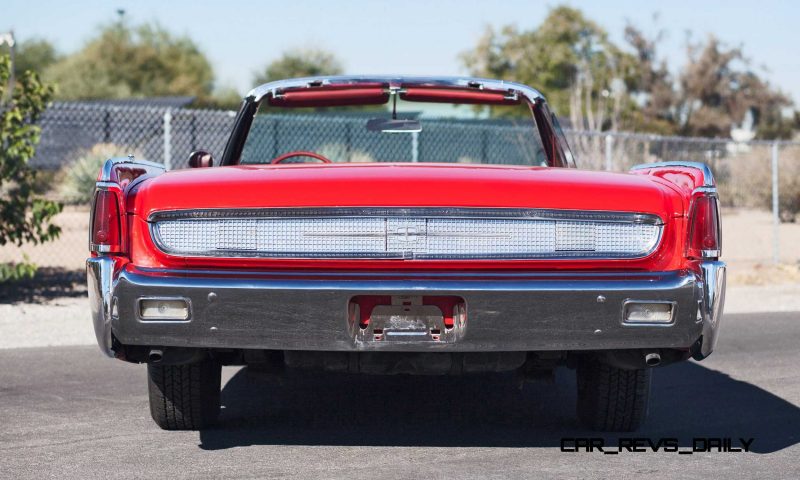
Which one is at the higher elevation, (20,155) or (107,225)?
(107,225)

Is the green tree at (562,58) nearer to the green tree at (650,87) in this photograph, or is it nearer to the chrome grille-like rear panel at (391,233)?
the green tree at (650,87)

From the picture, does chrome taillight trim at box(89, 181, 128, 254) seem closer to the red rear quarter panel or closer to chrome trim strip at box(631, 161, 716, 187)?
the red rear quarter panel

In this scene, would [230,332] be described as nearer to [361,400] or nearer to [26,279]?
[361,400]

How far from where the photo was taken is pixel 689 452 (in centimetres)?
495

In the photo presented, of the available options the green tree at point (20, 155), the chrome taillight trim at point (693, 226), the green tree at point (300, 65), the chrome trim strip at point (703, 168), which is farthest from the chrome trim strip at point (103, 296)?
the green tree at point (300, 65)

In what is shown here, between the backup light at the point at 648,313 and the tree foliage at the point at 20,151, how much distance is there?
6845 millimetres

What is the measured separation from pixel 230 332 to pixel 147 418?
1.53 meters

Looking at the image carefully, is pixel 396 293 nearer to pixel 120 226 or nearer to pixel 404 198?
pixel 404 198

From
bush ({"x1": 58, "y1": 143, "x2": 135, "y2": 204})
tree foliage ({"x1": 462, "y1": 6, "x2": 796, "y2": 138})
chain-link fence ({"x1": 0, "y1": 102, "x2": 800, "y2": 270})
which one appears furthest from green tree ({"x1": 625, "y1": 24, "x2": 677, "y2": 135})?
bush ({"x1": 58, "y1": 143, "x2": 135, "y2": 204})

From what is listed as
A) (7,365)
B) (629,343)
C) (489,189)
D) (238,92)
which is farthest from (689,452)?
(238,92)

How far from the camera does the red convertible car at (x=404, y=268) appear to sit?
4293 mm

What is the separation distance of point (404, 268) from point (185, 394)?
1.30 metres

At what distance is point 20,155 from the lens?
10.3 meters

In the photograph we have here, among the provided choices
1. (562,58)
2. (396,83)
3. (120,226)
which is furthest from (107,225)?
(562,58)
